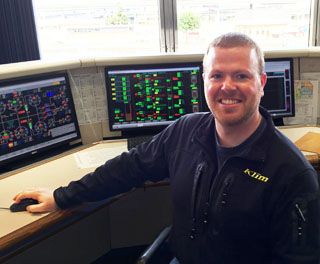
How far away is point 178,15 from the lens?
109 inches

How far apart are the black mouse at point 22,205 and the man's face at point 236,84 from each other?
0.71 meters

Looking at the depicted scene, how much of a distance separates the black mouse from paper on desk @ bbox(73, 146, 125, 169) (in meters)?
0.36

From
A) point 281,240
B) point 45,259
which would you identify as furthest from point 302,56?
point 45,259

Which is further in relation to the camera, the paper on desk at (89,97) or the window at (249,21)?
the window at (249,21)

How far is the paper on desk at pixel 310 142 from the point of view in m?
1.72

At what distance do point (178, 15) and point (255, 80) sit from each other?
1.81m

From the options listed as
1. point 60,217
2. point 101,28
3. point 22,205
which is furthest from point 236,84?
point 101,28

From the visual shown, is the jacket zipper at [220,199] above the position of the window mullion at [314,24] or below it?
below

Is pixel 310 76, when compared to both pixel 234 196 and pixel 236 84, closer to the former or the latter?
pixel 236 84

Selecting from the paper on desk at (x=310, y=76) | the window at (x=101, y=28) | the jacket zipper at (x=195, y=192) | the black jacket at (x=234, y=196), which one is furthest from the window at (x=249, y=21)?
the jacket zipper at (x=195, y=192)

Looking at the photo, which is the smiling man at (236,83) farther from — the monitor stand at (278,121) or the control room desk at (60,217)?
the monitor stand at (278,121)

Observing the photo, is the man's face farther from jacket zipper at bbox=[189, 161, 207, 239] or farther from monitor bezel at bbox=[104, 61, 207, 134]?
monitor bezel at bbox=[104, 61, 207, 134]

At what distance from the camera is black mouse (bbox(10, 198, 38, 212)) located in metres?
1.27

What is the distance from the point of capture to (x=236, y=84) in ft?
3.67
